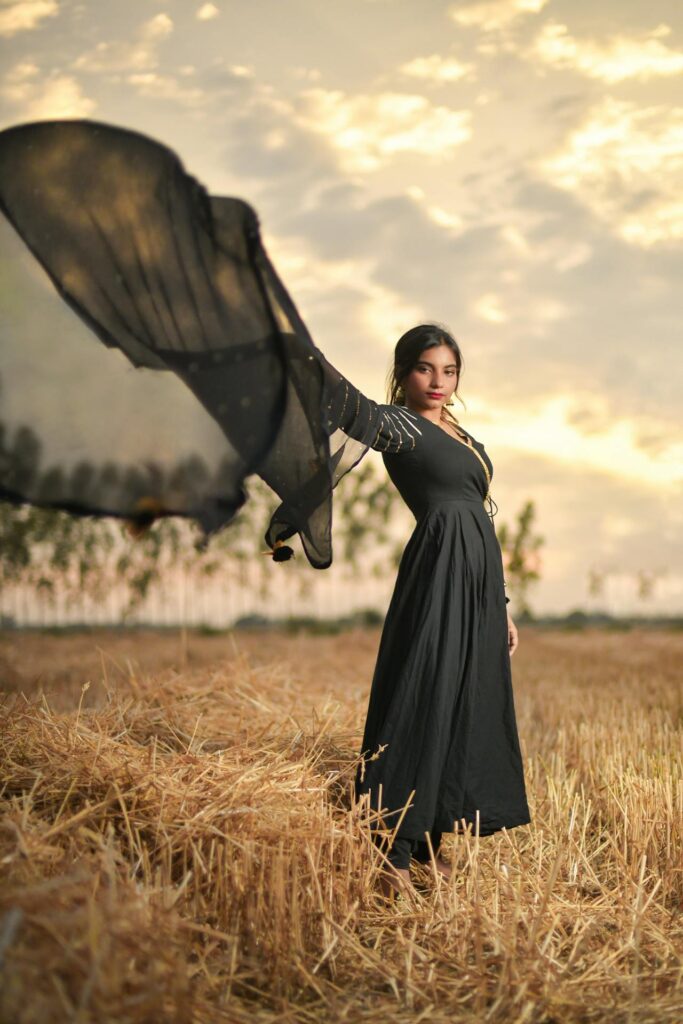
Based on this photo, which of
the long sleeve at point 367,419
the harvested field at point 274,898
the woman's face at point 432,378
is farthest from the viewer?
the woman's face at point 432,378

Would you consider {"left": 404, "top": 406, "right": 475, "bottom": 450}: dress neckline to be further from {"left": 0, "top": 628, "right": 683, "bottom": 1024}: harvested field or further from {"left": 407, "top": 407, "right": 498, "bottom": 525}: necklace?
{"left": 0, "top": 628, "right": 683, "bottom": 1024}: harvested field

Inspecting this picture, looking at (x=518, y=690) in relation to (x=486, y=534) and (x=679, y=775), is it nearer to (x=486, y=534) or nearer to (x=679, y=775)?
(x=679, y=775)

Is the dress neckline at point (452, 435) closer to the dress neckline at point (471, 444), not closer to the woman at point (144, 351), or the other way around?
the dress neckline at point (471, 444)

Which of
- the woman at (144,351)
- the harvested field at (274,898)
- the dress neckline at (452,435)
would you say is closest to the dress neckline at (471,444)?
the dress neckline at (452,435)

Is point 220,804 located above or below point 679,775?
above

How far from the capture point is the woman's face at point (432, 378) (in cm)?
390

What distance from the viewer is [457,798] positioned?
3.78m

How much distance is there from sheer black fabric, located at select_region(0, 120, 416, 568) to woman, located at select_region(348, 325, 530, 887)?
3.24 ft

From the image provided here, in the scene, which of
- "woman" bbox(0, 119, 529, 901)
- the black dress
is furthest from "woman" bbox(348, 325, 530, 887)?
"woman" bbox(0, 119, 529, 901)

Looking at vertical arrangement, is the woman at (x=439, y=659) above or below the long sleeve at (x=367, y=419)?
below

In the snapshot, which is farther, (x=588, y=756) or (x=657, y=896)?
(x=588, y=756)

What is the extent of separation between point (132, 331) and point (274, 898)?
1.82 metres

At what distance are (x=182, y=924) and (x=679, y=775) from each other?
3.69m

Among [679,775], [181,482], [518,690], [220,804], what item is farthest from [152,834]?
[518,690]
